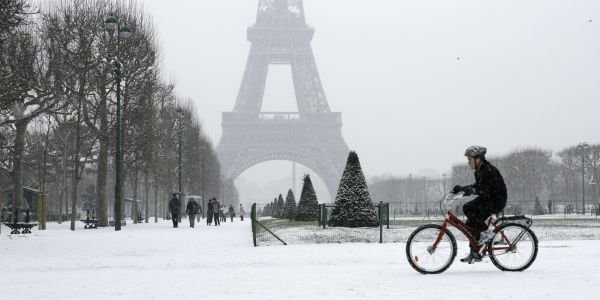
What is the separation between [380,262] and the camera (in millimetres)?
10938

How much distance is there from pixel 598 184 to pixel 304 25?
4692cm

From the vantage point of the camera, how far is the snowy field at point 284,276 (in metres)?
7.12

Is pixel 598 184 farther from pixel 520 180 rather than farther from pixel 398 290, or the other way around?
pixel 398 290

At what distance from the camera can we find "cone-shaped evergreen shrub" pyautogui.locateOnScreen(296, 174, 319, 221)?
32969 millimetres

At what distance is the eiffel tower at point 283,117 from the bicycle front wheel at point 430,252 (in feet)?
261

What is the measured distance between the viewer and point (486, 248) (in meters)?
8.78

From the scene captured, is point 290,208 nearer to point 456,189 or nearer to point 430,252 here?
point 430,252

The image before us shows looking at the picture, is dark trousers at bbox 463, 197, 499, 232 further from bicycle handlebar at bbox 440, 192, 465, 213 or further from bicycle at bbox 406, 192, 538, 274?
bicycle handlebar at bbox 440, 192, 465, 213

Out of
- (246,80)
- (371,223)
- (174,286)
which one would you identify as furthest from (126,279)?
(246,80)

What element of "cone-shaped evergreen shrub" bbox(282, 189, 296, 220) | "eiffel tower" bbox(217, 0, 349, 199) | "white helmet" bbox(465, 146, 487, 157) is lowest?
"cone-shaped evergreen shrub" bbox(282, 189, 296, 220)

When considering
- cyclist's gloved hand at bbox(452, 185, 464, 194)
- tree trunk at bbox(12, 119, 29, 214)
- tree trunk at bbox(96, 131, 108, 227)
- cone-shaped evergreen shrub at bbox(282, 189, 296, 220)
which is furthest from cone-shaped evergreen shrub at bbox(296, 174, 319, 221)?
cyclist's gloved hand at bbox(452, 185, 464, 194)

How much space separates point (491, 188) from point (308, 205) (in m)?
24.5

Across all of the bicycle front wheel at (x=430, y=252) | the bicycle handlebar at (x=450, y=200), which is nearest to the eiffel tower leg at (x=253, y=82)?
the bicycle handlebar at (x=450, y=200)

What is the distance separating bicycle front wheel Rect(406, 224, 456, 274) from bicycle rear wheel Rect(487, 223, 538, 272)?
0.55m
